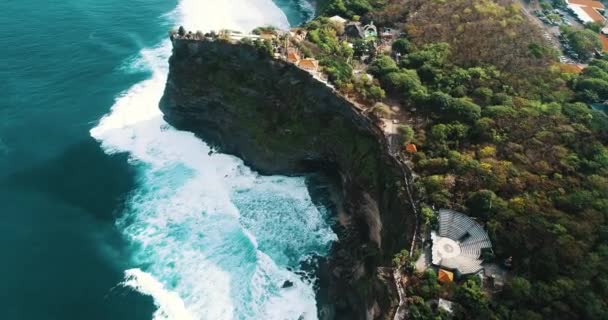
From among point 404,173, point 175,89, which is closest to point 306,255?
point 404,173

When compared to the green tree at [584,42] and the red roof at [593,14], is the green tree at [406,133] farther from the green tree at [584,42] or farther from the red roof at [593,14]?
the red roof at [593,14]

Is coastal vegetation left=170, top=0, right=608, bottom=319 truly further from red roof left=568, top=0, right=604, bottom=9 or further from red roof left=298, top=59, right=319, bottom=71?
red roof left=568, top=0, right=604, bottom=9

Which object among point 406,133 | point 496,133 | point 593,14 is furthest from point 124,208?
point 593,14

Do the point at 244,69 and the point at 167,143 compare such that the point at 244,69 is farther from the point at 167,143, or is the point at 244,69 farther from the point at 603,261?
the point at 603,261

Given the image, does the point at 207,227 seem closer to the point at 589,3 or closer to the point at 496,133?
the point at 496,133

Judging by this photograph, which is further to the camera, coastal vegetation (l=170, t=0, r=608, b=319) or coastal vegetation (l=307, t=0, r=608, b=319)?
coastal vegetation (l=170, t=0, r=608, b=319)

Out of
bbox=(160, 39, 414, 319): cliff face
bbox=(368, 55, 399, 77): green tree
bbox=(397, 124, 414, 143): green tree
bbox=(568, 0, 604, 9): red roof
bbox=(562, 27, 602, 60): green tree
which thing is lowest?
bbox=(160, 39, 414, 319): cliff face

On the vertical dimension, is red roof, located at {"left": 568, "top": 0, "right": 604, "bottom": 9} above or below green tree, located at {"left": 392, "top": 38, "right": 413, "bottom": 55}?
above

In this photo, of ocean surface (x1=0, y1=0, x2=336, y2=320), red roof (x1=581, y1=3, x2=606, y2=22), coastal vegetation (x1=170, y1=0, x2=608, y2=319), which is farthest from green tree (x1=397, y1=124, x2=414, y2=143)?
red roof (x1=581, y1=3, x2=606, y2=22)
